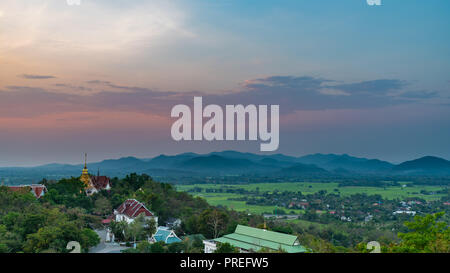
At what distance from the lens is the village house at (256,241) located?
12.4m

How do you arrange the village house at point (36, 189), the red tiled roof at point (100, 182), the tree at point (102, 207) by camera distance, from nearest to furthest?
the village house at point (36, 189)
the tree at point (102, 207)
the red tiled roof at point (100, 182)

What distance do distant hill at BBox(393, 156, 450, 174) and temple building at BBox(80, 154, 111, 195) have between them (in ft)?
200

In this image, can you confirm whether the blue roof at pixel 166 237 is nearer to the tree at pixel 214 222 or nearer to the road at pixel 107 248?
the road at pixel 107 248

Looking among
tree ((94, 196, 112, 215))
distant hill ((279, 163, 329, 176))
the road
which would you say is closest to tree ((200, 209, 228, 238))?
the road

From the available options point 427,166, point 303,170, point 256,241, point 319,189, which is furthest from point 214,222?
point 427,166

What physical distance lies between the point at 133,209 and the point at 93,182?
669 cm

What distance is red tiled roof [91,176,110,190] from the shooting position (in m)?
21.9

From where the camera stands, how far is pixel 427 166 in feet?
223

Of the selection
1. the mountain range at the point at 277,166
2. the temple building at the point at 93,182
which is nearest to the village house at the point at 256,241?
the temple building at the point at 93,182

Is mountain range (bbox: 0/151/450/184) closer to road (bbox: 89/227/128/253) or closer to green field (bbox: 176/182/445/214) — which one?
green field (bbox: 176/182/445/214)

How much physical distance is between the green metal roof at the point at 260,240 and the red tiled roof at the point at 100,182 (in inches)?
409
